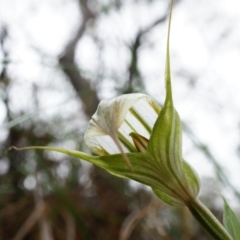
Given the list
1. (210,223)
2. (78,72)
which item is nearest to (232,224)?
(210,223)

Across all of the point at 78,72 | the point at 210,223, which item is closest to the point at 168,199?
the point at 210,223

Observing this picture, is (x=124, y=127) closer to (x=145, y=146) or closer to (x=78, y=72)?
(x=145, y=146)

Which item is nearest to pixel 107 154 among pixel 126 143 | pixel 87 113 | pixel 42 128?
pixel 126 143

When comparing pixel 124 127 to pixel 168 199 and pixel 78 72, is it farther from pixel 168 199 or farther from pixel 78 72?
pixel 78 72

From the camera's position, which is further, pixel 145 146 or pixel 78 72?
pixel 78 72

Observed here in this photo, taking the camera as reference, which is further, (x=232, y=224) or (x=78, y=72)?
(x=78, y=72)

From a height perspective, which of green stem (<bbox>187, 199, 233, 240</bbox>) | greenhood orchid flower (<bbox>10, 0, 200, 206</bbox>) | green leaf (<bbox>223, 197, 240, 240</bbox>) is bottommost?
green leaf (<bbox>223, 197, 240, 240</bbox>)

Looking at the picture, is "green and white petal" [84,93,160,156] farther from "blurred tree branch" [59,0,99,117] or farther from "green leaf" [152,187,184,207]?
"blurred tree branch" [59,0,99,117]

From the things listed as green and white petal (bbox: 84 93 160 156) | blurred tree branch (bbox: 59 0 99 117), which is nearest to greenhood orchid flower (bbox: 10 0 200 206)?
green and white petal (bbox: 84 93 160 156)
